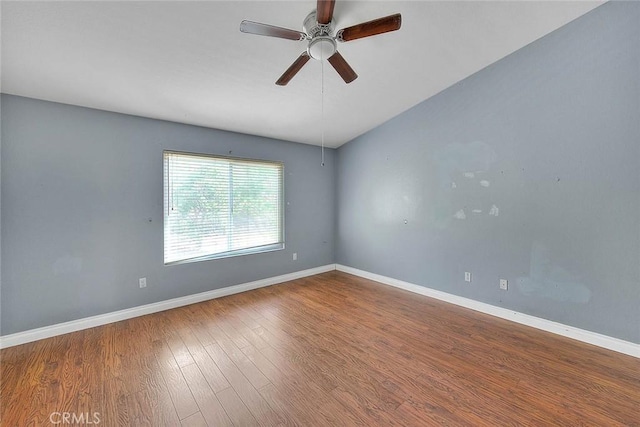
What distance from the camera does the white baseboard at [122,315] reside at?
2.29 metres

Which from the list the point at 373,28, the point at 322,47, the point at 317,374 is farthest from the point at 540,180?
the point at 317,374

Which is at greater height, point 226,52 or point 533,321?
point 226,52

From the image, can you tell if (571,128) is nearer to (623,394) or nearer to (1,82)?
(623,394)

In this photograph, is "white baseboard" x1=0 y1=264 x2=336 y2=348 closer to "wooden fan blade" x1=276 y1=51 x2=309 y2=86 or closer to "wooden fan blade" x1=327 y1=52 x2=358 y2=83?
"wooden fan blade" x1=276 y1=51 x2=309 y2=86

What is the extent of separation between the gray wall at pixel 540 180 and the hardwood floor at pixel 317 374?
1.80 ft

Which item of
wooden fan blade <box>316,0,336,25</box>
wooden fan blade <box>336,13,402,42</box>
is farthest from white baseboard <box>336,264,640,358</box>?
wooden fan blade <box>316,0,336,25</box>

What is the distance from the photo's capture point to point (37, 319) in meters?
2.36

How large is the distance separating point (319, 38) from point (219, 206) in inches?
98.3

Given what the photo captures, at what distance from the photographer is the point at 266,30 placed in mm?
1615

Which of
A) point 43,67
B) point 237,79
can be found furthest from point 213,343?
point 43,67

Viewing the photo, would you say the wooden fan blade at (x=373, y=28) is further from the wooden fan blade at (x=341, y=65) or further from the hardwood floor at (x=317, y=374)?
the hardwood floor at (x=317, y=374)

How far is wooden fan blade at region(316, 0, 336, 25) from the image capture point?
1.46 meters

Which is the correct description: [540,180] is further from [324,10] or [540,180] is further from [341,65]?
[324,10]

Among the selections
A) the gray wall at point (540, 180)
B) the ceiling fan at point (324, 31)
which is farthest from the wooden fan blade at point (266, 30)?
the gray wall at point (540, 180)
